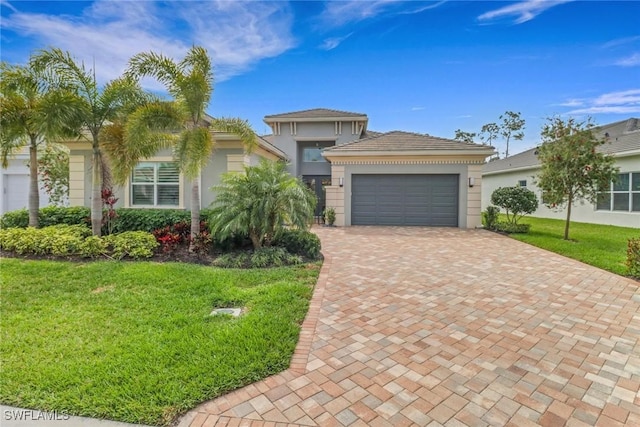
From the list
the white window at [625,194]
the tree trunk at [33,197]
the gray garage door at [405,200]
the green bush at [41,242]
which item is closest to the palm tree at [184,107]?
the green bush at [41,242]

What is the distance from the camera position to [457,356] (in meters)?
3.41

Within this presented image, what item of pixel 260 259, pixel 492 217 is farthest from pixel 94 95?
pixel 492 217

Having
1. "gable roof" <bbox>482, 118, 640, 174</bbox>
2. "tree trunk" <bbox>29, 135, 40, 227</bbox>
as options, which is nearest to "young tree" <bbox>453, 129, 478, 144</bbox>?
"gable roof" <bbox>482, 118, 640, 174</bbox>

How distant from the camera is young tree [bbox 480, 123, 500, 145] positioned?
45.9 metres

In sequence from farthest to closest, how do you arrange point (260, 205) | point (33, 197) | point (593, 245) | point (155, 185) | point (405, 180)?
point (405, 180), point (155, 185), point (593, 245), point (33, 197), point (260, 205)

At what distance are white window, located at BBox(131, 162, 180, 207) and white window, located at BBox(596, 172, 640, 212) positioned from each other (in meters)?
17.9

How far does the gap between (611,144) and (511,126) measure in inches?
1290

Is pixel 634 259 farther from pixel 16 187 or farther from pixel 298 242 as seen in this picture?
pixel 16 187

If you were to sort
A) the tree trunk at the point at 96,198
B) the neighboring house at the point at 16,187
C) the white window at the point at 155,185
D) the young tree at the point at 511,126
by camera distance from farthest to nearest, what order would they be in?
the young tree at the point at 511,126 < the neighboring house at the point at 16,187 < the white window at the point at 155,185 < the tree trunk at the point at 96,198

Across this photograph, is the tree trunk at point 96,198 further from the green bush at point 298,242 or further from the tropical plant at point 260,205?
the green bush at point 298,242

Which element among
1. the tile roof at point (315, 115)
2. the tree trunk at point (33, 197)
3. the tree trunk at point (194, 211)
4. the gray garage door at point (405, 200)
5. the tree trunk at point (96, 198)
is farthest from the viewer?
the tile roof at point (315, 115)

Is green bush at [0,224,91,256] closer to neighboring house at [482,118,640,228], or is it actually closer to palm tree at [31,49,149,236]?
palm tree at [31,49,149,236]

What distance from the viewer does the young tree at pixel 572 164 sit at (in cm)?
1058

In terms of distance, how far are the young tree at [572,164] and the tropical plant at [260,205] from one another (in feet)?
30.2
